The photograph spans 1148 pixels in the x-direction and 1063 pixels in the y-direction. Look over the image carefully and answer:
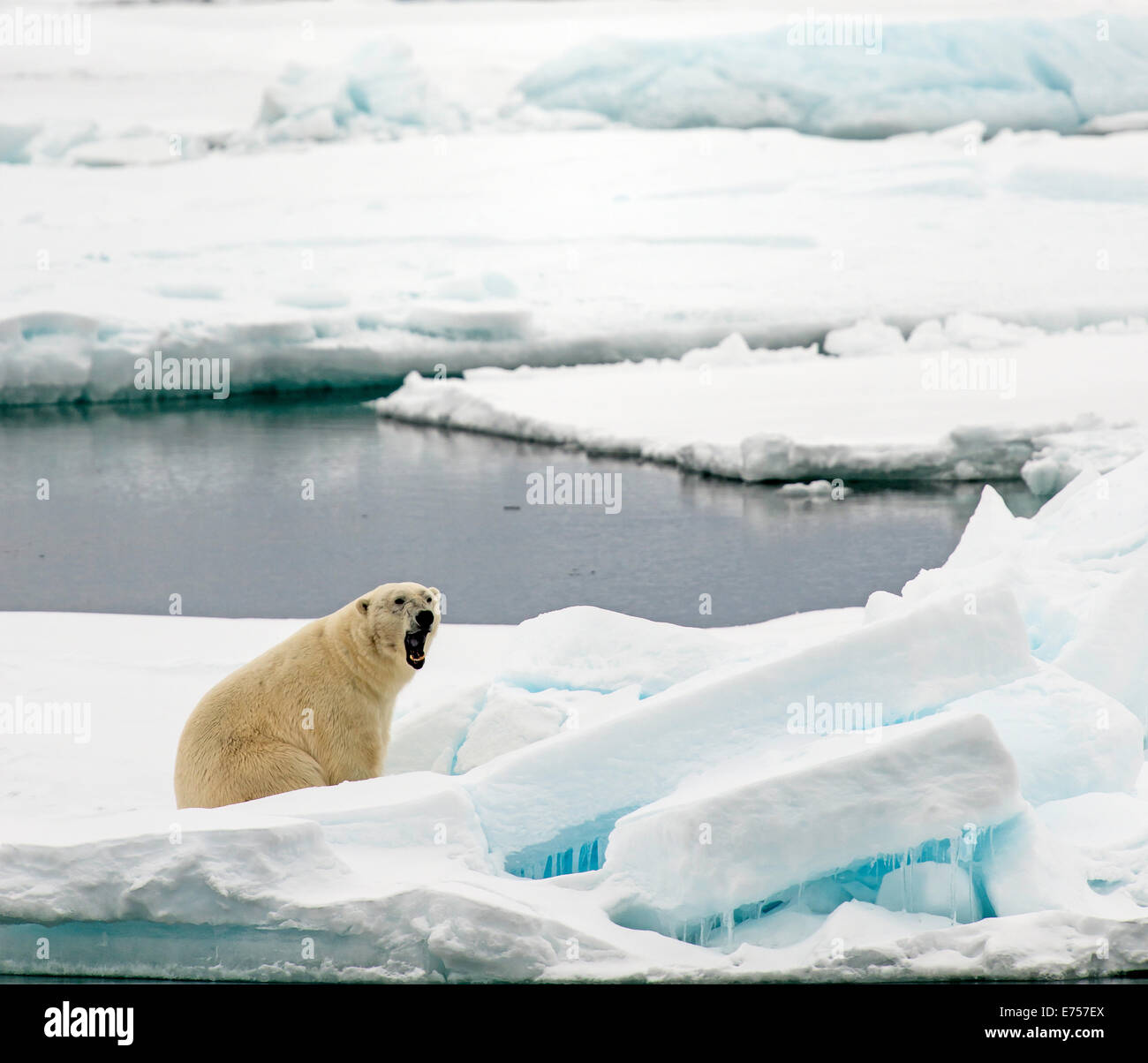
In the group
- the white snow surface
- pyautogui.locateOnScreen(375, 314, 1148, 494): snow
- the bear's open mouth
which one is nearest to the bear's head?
the bear's open mouth

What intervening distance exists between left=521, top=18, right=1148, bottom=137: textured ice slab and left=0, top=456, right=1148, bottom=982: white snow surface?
1543 centimetres

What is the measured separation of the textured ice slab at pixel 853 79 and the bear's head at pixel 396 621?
1550cm

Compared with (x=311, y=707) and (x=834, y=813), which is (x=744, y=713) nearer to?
(x=834, y=813)

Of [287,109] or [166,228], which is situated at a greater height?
[287,109]

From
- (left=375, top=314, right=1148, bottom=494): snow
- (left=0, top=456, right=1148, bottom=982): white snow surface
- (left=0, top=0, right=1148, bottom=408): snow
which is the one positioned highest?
(left=0, top=0, right=1148, bottom=408): snow

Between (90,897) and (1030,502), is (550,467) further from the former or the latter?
(90,897)

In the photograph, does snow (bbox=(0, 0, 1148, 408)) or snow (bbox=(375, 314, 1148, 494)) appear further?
snow (bbox=(0, 0, 1148, 408))

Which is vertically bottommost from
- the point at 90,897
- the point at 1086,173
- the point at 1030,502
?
the point at 90,897

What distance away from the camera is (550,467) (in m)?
12.3

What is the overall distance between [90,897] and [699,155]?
1710 centimetres

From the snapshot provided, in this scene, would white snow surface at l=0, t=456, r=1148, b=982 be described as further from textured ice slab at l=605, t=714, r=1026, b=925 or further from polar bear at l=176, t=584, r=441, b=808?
polar bear at l=176, t=584, r=441, b=808

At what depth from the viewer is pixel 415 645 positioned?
3744 millimetres

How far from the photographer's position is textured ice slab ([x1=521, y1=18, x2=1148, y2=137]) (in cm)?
1750

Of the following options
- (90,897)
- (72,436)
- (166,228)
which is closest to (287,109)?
(166,228)
